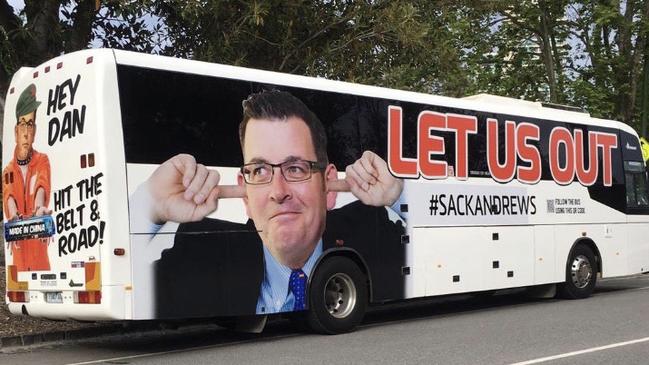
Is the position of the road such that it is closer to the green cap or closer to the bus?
the bus

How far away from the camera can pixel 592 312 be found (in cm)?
1222

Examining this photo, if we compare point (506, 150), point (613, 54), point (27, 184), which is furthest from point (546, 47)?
point (27, 184)

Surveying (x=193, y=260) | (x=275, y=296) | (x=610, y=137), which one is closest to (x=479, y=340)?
(x=275, y=296)

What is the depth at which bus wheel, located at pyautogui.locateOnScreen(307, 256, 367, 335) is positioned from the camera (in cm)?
1012

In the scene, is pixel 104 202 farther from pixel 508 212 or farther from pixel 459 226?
pixel 508 212

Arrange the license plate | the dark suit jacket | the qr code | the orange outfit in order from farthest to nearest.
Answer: the qr code, the orange outfit, the license plate, the dark suit jacket

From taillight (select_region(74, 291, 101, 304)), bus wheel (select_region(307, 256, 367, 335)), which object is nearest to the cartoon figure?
taillight (select_region(74, 291, 101, 304))

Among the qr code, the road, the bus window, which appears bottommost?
the road

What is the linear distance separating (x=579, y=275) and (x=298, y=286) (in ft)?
21.8

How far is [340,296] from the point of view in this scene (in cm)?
1057

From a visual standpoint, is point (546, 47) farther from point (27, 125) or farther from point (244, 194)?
point (27, 125)

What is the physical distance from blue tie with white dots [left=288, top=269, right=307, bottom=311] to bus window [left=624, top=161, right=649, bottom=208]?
8.17m

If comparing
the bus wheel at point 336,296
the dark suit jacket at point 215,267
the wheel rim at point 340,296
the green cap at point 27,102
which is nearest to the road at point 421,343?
the bus wheel at point 336,296

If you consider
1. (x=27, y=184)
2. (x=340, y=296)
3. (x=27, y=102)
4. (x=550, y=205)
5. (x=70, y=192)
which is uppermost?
(x=27, y=102)
